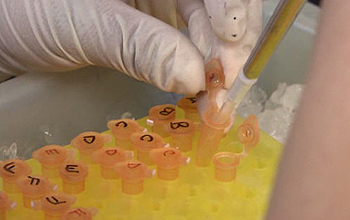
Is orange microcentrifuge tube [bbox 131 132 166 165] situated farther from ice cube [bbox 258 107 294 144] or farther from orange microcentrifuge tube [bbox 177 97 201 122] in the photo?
ice cube [bbox 258 107 294 144]

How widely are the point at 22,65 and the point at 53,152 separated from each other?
222 millimetres

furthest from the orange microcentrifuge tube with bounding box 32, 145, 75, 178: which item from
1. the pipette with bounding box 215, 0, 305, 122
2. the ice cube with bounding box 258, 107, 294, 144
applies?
the ice cube with bounding box 258, 107, 294, 144

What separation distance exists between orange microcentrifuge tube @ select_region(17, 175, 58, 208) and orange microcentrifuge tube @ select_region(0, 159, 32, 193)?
0.6 inches

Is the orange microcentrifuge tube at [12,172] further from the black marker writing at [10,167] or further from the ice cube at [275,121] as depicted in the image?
the ice cube at [275,121]

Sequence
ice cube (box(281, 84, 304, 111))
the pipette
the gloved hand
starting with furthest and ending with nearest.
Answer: ice cube (box(281, 84, 304, 111)) < the gloved hand < the pipette

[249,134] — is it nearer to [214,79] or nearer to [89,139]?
[214,79]

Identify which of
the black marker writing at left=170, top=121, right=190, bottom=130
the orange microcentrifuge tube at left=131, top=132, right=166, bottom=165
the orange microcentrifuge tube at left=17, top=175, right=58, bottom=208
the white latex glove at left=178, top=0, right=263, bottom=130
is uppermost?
the white latex glove at left=178, top=0, right=263, bottom=130

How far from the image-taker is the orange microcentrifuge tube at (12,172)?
0.85 m

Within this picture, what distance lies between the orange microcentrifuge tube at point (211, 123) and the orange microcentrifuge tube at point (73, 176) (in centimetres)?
17

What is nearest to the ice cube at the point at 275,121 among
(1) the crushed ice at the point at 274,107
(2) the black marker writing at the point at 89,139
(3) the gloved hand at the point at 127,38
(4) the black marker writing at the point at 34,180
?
(1) the crushed ice at the point at 274,107

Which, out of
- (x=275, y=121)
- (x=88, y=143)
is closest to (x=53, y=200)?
(x=88, y=143)

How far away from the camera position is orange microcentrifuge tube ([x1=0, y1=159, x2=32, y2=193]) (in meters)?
0.85

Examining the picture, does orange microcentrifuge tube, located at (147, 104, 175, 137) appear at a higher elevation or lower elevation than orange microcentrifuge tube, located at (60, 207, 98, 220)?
higher

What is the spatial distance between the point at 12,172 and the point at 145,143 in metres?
0.19
